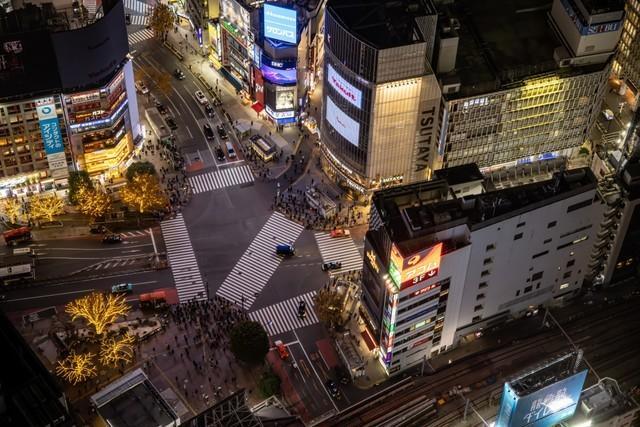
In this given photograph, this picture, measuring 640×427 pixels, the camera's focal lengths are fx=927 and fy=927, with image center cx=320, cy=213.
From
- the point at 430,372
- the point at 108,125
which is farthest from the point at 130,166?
the point at 430,372

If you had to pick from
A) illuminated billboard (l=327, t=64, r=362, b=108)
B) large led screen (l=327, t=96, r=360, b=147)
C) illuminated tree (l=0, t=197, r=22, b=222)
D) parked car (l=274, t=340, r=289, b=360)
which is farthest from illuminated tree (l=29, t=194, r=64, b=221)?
illuminated billboard (l=327, t=64, r=362, b=108)

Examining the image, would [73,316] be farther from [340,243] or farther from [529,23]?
[529,23]

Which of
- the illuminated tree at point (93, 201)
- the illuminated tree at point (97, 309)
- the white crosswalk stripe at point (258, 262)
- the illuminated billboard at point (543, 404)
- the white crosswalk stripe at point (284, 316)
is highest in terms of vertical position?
the illuminated billboard at point (543, 404)

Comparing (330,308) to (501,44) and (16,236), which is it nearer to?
(501,44)

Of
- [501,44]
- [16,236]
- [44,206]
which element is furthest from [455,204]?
[16,236]

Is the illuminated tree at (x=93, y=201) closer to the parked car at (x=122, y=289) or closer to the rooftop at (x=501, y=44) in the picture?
the parked car at (x=122, y=289)

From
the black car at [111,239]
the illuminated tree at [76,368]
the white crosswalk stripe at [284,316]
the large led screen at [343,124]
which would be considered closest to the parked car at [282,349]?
the white crosswalk stripe at [284,316]

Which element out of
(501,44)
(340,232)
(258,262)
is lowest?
(258,262)
